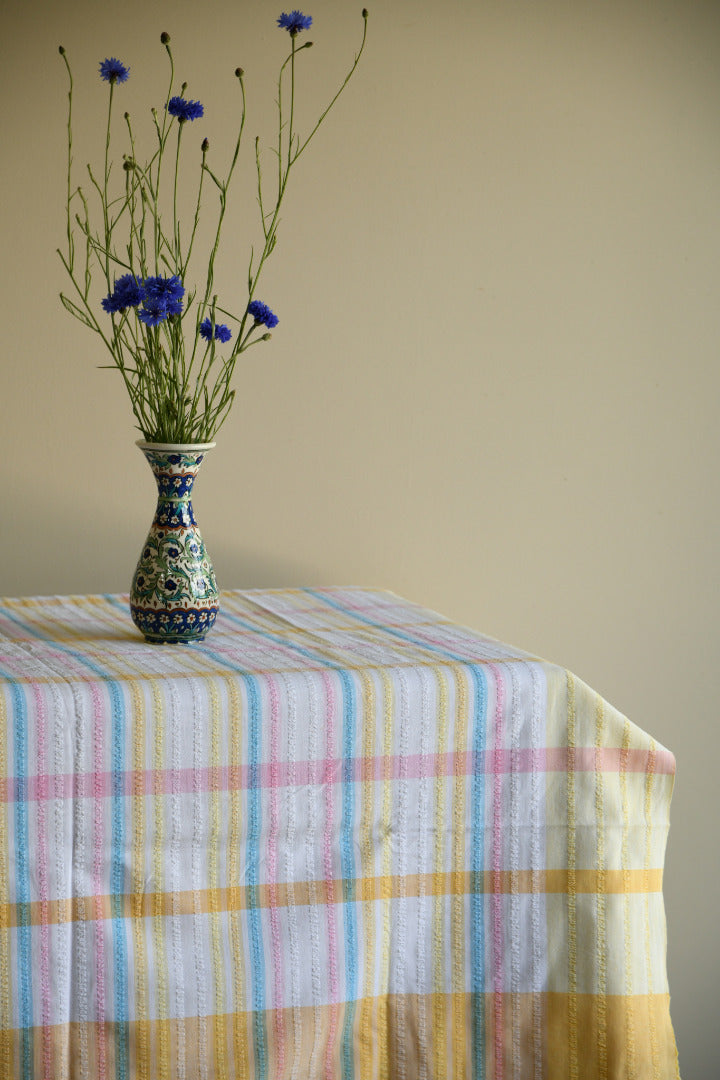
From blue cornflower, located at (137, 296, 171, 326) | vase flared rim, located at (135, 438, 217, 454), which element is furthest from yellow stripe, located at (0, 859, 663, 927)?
blue cornflower, located at (137, 296, 171, 326)

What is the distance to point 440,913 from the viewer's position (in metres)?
1.30

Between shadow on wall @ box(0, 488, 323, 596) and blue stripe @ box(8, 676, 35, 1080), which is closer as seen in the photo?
blue stripe @ box(8, 676, 35, 1080)

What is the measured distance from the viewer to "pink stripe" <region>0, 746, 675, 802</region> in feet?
3.85

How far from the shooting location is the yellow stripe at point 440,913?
1290 millimetres

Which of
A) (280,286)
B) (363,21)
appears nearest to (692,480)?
(280,286)

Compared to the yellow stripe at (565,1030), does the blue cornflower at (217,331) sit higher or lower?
higher

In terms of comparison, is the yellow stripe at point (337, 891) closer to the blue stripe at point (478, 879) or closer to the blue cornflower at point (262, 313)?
the blue stripe at point (478, 879)

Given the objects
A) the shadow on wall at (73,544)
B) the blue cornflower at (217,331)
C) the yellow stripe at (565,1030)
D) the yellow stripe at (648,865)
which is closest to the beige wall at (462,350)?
the shadow on wall at (73,544)

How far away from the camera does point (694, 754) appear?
2154 mm

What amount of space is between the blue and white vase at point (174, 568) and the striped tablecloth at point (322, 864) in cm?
3

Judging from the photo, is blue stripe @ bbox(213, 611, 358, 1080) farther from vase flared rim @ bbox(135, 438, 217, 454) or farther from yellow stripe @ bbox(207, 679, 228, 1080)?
vase flared rim @ bbox(135, 438, 217, 454)

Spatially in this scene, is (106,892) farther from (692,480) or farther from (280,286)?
(692,480)

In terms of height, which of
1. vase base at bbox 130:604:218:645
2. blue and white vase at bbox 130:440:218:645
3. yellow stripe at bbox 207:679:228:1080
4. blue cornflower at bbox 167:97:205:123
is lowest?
yellow stripe at bbox 207:679:228:1080

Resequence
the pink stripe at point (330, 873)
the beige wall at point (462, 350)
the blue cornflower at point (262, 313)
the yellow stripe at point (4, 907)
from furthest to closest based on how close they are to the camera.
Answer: the beige wall at point (462, 350)
the blue cornflower at point (262, 313)
the pink stripe at point (330, 873)
the yellow stripe at point (4, 907)
